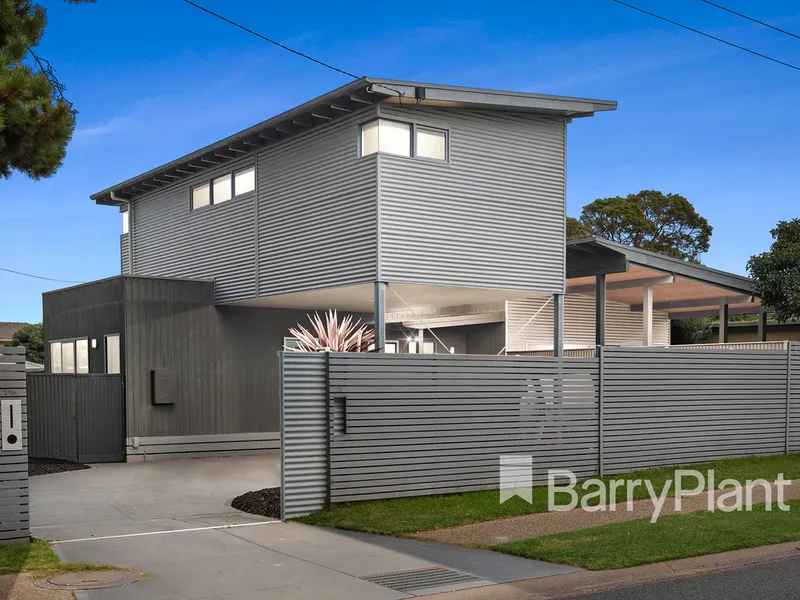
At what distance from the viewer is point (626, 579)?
849 centimetres

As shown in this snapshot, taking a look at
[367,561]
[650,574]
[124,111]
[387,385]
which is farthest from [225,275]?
[124,111]

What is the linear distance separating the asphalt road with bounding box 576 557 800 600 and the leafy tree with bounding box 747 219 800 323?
54.2 ft

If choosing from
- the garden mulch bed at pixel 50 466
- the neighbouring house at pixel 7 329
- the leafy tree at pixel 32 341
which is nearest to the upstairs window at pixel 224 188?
the garden mulch bed at pixel 50 466

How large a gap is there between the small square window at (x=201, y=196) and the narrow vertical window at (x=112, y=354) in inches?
169

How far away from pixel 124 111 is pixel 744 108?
29735 millimetres

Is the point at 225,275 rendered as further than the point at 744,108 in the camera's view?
No

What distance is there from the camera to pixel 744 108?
44.1m

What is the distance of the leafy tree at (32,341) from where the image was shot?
158ft

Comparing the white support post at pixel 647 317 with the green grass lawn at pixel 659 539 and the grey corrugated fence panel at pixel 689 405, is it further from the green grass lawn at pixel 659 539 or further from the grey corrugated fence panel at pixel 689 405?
the green grass lawn at pixel 659 539

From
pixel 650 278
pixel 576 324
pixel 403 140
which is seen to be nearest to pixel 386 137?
pixel 403 140

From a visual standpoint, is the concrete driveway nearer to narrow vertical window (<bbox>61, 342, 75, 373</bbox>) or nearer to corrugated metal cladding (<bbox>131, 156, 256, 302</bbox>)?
corrugated metal cladding (<bbox>131, 156, 256, 302</bbox>)

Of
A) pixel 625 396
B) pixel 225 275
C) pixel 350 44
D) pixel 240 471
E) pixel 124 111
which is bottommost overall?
pixel 240 471

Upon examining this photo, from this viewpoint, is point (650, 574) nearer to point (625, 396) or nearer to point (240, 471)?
point (625, 396)

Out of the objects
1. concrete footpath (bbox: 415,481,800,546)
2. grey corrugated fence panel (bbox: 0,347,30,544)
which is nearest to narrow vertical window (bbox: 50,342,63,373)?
grey corrugated fence panel (bbox: 0,347,30,544)
